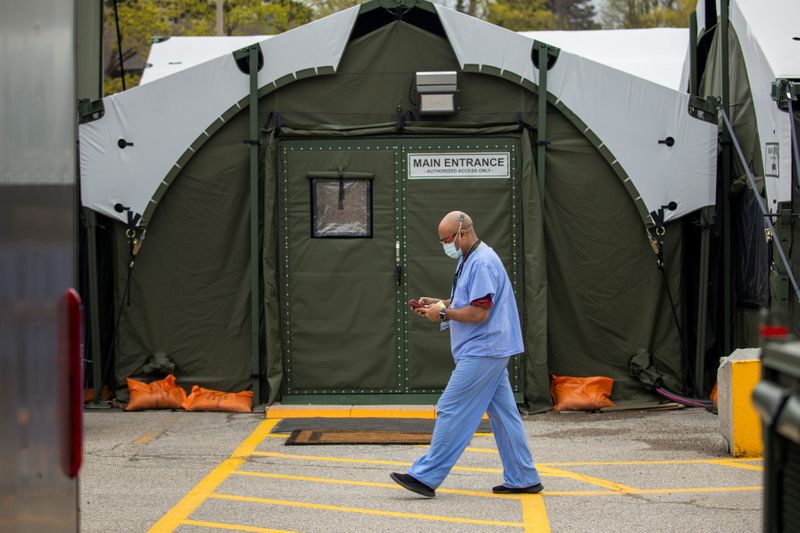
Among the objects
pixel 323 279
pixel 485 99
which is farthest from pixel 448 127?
pixel 323 279

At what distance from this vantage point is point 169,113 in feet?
37.1

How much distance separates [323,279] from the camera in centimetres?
1145

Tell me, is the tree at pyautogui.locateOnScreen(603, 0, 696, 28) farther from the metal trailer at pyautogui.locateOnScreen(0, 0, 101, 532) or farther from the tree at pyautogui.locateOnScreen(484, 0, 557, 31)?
the metal trailer at pyautogui.locateOnScreen(0, 0, 101, 532)

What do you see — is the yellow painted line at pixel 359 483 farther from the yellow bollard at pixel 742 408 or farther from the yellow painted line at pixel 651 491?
the yellow bollard at pixel 742 408

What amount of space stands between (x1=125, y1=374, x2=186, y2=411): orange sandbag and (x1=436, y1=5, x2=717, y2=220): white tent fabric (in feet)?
13.9

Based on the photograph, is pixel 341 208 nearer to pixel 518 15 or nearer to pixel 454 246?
pixel 454 246

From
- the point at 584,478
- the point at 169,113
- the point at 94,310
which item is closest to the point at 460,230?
the point at 584,478

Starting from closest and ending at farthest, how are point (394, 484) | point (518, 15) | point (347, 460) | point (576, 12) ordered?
point (394, 484) → point (347, 460) → point (518, 15) → point (576, 12)

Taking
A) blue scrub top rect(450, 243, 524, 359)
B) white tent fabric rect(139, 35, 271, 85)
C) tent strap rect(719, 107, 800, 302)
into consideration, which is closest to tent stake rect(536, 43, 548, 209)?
tent strap rect(719, 107, 800, 302)

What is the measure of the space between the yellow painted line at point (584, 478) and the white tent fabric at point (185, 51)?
905 centimetres

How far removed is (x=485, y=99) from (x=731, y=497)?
5.27m

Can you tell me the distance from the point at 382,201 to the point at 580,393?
8.75ft

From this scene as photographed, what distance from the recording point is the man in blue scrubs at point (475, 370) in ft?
24.1

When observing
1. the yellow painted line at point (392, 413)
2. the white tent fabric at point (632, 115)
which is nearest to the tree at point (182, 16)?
the white tent fabric at point (632, 115)
